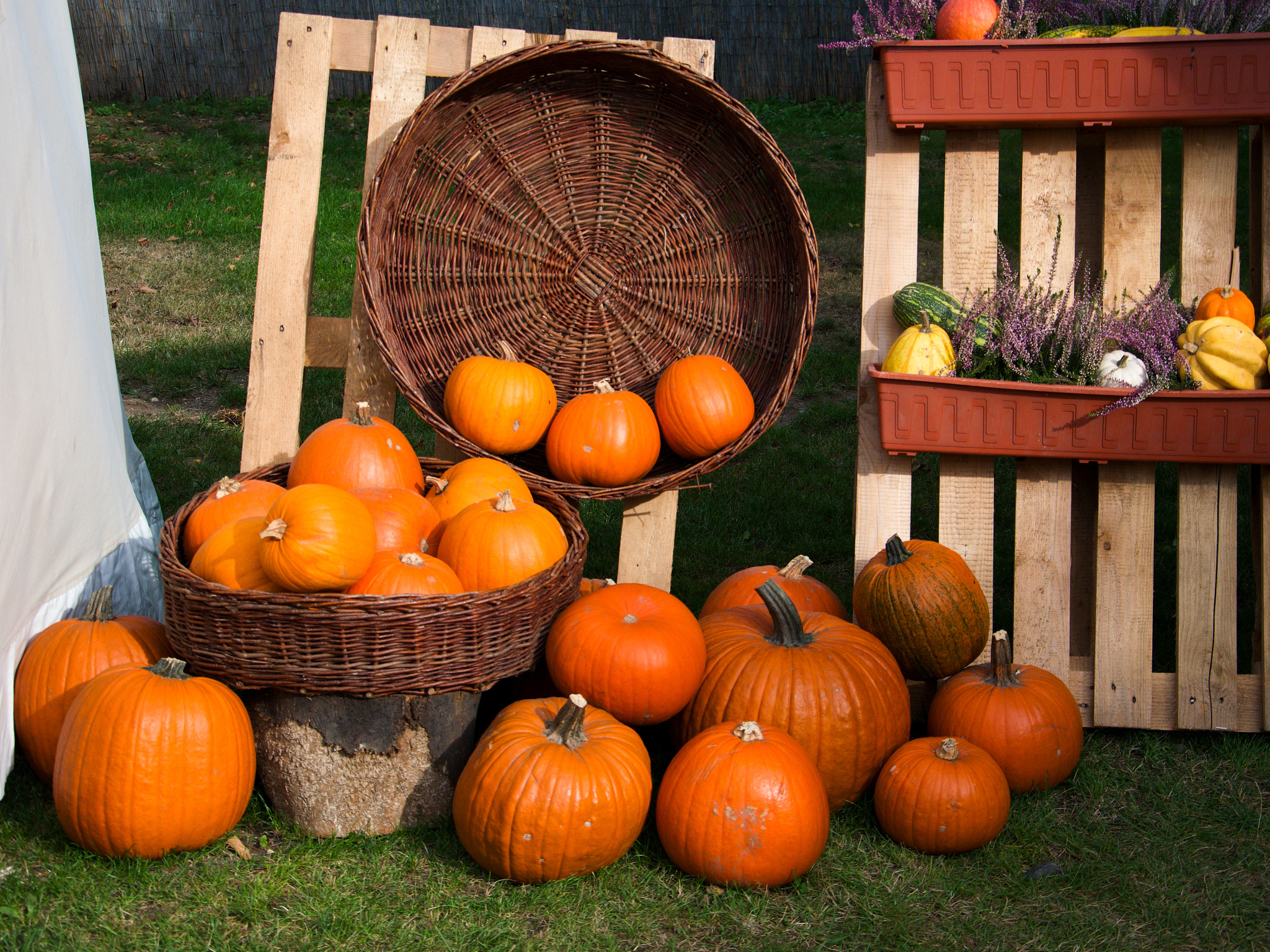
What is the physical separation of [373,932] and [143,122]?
1010 cm

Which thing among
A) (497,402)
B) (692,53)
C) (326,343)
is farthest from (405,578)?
(692,53)

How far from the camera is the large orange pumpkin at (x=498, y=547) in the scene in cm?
254

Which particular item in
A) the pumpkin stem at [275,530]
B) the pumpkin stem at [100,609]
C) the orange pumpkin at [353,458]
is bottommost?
the pumpkin stem at [100,609]

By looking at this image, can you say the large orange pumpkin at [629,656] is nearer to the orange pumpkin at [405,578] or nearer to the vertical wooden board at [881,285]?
the orange pumpkin at [405,578]

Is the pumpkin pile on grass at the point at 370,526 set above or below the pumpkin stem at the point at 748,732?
above

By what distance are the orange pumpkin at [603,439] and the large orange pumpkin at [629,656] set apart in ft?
1.95

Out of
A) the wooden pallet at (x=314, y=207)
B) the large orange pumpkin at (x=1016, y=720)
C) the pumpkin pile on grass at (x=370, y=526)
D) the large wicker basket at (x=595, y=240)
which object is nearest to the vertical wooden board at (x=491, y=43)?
the wooden pallet at (x=314, y=207)

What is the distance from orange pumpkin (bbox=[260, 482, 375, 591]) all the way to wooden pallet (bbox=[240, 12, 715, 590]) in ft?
3.32

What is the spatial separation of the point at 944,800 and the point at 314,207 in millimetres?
2458

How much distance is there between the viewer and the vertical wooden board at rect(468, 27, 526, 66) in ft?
10.8

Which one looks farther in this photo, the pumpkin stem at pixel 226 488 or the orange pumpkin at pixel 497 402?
the orange pumpkin at pixel 497 402

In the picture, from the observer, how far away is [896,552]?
278cm

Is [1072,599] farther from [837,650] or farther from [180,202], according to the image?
[180,202]

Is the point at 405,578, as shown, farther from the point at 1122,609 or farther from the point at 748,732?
the point at 1122,609
